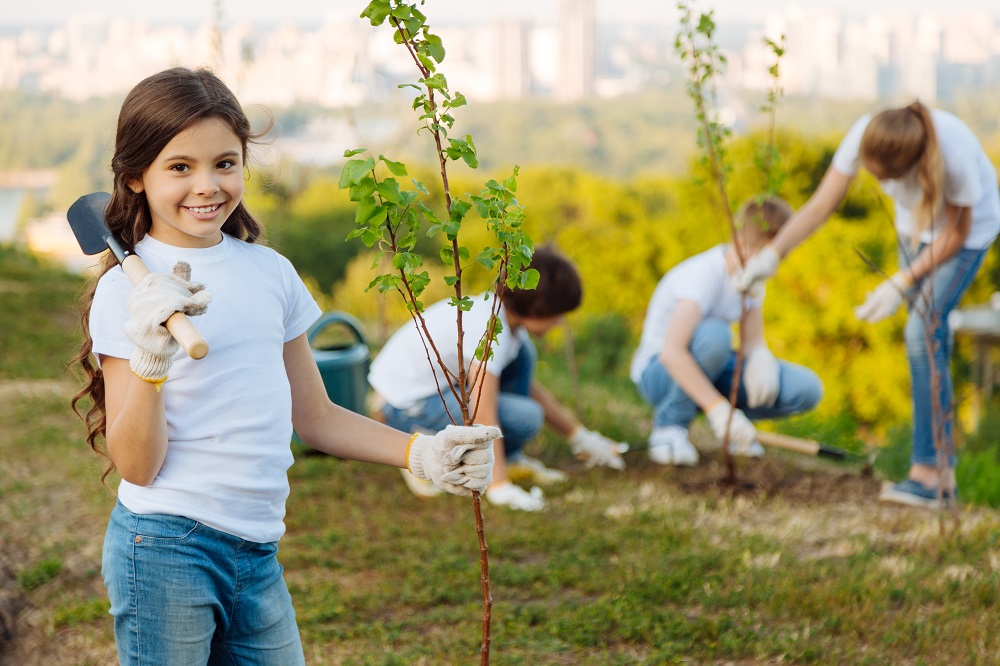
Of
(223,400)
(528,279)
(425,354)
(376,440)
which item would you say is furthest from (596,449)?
(223,400)

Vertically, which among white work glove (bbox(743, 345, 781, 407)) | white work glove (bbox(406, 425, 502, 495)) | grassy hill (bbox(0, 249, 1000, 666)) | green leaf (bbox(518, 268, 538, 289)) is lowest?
grassy hill (bbox(0, 249, 1000, 666))

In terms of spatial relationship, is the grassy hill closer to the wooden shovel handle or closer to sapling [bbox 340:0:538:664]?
sapling [bbox 340:0:538:664]

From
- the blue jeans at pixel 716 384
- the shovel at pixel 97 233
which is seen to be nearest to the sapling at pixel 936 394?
the blue jeans at pixel 716 384

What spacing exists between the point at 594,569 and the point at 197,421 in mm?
1711

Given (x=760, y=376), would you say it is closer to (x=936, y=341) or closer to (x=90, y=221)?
(x=936, y=341)

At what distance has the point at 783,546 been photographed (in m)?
3.07

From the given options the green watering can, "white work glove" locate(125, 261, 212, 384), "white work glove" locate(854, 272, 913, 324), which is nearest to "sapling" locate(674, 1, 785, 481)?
"white work glove" locate(854, 272, 913, 324)

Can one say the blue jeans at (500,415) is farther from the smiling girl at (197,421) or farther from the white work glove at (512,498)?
the smiling girl at (197,421)

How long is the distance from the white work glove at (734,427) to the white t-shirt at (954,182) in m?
0.96

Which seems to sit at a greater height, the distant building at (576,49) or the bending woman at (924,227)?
the distant building at (576,49)

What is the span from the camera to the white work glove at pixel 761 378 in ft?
13.0

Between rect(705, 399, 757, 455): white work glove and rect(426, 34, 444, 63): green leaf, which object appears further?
rect(705, 399, 757, 455): white work glove

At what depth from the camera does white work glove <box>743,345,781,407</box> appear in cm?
397

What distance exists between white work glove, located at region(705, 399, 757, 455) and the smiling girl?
2347 millimetres
